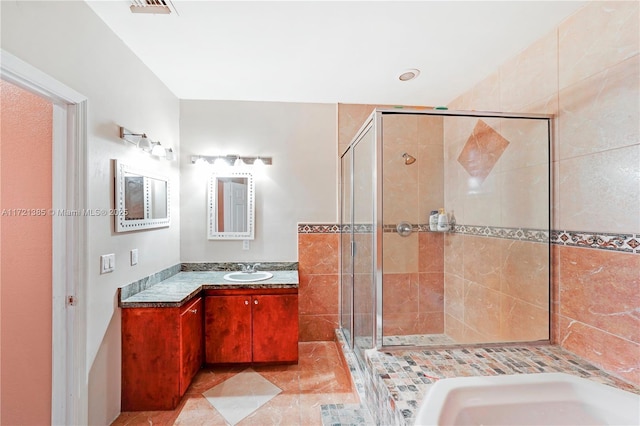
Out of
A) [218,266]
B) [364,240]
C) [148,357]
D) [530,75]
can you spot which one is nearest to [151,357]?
[148,357]

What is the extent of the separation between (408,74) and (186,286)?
8.05ft

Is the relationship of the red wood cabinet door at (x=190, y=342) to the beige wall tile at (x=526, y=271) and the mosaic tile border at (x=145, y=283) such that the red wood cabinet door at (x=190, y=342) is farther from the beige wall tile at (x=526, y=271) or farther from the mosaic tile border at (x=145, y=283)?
the beige wall tile at (x=526, y=271)

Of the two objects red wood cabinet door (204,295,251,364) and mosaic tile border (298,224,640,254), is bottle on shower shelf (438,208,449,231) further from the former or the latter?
red wood cabinet door (204,295,251,364)

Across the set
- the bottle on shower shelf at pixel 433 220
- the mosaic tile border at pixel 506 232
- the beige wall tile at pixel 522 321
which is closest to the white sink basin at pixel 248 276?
the bottle on shower shelf at pixel 433 220

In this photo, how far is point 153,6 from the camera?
64.4 inches

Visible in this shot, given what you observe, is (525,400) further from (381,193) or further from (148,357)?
(148,357)

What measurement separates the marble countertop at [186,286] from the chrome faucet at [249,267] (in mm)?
168

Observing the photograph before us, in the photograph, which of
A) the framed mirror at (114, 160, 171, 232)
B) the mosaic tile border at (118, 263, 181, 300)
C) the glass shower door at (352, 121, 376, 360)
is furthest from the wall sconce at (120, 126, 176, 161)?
the glass shower door at (352, 121, 376, 360)

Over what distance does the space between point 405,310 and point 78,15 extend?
2744mm

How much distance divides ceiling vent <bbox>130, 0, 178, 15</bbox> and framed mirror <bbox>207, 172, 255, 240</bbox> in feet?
4.89

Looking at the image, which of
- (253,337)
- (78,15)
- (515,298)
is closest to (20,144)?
(78,15)

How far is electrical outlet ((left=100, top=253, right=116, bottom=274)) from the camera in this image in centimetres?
179

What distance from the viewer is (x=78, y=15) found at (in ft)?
5.25

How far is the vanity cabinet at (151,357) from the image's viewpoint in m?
2.01
